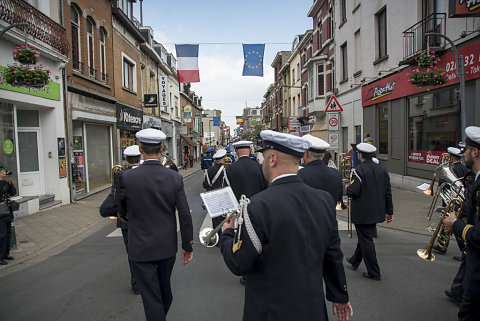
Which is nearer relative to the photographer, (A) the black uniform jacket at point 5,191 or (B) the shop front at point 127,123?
(A) the black uniform jacket at point 5,191

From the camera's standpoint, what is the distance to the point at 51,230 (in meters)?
7.76

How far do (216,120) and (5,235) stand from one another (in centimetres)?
6144

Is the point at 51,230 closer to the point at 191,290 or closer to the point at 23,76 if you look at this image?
the point at 23,76

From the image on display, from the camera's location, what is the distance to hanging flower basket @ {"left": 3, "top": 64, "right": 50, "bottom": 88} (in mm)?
7309

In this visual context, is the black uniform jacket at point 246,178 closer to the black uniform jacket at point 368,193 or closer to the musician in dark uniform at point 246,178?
the musician in dark uniform at point 246,178

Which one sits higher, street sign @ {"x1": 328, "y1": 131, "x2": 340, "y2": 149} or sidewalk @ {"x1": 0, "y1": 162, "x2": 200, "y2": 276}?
street sign @ {"x1": 328, "y1": 131, "x2": 340, "y2": 149}

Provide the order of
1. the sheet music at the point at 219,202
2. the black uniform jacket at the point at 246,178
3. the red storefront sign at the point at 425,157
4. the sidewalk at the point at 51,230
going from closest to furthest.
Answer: the sheet music at the point at 219,202 → the black uniform jacket at the point at 246,178 → the sidewalk at the point at 51,230 → the red storefront sign at the point at 425,157

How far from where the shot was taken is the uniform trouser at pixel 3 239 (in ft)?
17.8

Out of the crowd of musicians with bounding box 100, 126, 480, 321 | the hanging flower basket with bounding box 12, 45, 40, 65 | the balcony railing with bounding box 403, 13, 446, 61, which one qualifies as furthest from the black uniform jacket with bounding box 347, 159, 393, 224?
the balcony railing with bounding box 403, 13, 446, 61

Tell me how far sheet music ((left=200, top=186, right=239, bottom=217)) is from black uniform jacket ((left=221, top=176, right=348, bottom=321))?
158 mm

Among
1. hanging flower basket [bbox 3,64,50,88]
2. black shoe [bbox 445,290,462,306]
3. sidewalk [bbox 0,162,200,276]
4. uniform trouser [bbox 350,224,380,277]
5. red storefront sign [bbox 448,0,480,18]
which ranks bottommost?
sidewalk [bbox 0,162,200,276]

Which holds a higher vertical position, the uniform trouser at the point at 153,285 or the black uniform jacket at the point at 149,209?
the black uniform jacket at the point at 149,209

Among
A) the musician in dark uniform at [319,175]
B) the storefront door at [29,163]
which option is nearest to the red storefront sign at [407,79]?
the musician in dark uniform at [319,175]

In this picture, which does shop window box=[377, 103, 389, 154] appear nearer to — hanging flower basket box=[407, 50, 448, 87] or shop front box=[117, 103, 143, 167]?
hanging flower basket box=[407, 50, 448, 87]
